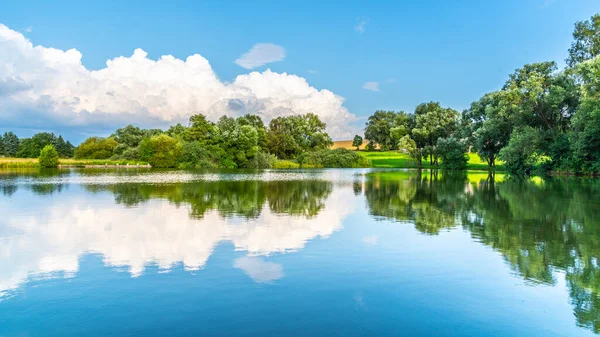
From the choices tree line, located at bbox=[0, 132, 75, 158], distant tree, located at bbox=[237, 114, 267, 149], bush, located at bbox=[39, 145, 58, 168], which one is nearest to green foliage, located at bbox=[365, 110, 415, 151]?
distant tree, located at bbox=[237, 114, 267, 149]

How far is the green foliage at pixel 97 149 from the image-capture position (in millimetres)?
92625

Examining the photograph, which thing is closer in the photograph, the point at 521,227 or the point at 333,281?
the point at 333,281

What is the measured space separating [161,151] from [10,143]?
197 ft

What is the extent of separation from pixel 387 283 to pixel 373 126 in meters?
114

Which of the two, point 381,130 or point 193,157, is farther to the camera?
point 381,130

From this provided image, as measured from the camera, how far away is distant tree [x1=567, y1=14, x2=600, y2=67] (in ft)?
165

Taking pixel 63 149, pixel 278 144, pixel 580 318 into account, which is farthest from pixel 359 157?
pixel 580 318

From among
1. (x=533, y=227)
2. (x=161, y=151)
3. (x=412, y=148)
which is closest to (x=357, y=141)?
(x=412, y=148)

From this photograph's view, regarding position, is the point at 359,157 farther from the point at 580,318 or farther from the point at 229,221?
the point at 580,318

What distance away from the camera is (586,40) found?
170ft

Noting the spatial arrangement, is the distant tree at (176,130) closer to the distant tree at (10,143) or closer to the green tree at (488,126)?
the distant tree at (10,143)

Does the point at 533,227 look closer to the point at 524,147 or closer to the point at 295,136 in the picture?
the point at 524,147

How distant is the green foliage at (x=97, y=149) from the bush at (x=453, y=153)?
66.5 m

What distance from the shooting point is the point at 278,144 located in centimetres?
10019
